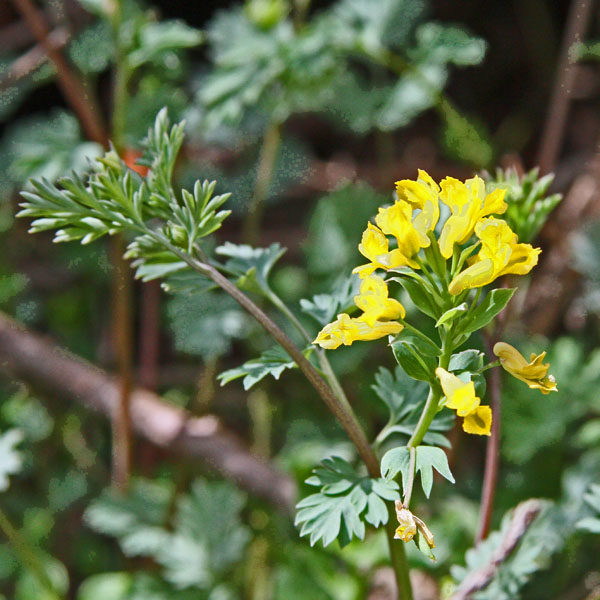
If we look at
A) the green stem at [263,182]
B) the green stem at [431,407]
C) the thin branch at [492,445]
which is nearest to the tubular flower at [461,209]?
the green stem at [431,407]

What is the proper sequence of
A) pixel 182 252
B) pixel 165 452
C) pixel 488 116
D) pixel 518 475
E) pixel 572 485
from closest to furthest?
pixel 182 252 < pixel 572 485 < pixel 518 475 < pixel 165 452 < pixel 488 116

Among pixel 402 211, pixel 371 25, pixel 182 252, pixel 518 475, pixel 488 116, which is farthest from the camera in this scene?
pixel 488 116

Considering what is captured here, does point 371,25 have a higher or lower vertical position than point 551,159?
higher

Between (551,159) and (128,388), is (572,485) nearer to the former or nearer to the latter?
(551,159)

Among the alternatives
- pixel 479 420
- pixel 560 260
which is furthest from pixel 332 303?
pixel 560 260

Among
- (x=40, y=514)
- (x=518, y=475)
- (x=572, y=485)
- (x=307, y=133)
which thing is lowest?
(x=518, y=475)

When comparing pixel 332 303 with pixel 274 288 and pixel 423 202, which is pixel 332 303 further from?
pixel 274 288

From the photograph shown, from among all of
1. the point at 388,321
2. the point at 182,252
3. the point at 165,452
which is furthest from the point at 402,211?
the point at 165,452

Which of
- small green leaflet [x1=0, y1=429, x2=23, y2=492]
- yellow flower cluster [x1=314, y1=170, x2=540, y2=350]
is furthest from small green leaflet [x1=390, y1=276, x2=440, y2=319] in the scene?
small green leaflet [x1=0, y1=429, x2=23, y2=492]
